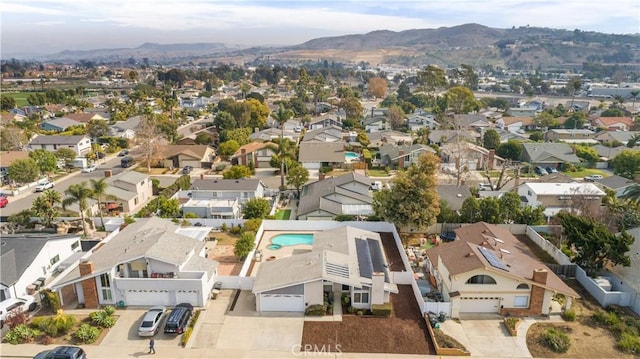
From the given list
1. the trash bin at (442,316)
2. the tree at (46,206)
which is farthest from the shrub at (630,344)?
the tree at (46,206)

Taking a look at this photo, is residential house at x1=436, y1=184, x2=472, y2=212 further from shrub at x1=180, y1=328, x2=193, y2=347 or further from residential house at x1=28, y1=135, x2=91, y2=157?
residential house at x1=28, y1=135, x2=91, y2=157

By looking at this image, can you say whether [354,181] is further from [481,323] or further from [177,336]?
[177,336]

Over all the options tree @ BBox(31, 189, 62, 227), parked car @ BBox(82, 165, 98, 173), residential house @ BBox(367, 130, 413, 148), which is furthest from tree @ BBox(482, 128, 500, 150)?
parked car @ BBox(82, 165, 98, 173)

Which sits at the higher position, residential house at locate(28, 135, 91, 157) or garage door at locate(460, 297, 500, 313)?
residential house at locate(28, 135, 91, 157)

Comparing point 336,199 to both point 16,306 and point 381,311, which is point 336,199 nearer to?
point 381,311

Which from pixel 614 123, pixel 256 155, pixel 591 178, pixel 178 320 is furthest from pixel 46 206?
pixel 614 123

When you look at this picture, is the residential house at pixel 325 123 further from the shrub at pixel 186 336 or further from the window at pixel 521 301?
the shrub at pixel 186 336
